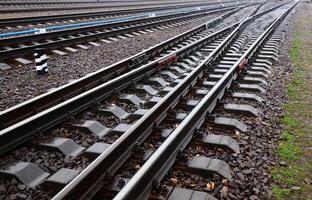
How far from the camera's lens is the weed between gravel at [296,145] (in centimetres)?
484

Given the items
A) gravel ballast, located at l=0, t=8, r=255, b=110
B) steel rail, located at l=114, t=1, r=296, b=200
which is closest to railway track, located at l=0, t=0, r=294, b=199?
steel rail, located at l=114, t=1, r=296, b=200

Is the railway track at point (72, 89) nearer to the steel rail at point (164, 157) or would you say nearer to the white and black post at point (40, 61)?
the white and black post at point (40, 61)

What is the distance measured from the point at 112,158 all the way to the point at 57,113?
1.96 metres

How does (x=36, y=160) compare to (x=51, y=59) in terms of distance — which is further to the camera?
(x=51, y=59)

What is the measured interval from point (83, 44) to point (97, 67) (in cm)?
364

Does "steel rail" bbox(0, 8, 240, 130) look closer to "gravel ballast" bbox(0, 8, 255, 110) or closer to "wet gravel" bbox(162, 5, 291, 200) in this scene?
"gravel ballast" bbox(0, 8, 255, 110)

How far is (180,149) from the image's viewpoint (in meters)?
5.22

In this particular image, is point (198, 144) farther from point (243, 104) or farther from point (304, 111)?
point (304, 111)

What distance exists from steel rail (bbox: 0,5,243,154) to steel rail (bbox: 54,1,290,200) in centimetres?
145

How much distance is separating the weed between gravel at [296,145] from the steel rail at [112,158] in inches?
77.7

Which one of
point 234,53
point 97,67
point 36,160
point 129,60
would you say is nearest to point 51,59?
point 97,67

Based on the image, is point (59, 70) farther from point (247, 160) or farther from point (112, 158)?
point (247, 160)

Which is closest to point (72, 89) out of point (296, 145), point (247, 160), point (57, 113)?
point (57, 113)

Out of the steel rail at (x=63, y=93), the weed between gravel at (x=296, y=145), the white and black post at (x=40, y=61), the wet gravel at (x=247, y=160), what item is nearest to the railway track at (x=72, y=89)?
the steel rail at (x=63, y=93)
